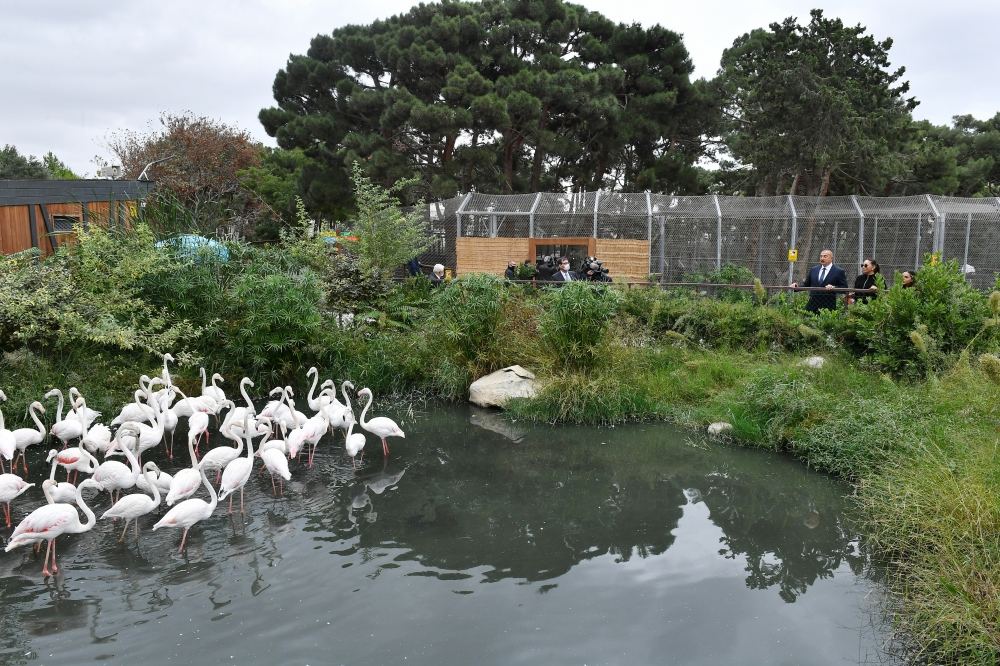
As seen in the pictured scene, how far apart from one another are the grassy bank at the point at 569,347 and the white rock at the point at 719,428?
0.07 meters

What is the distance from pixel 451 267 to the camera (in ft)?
53.3

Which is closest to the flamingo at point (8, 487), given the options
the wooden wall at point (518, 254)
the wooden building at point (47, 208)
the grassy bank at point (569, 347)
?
the grassy bank at point (569, 347)

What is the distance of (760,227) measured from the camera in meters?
14.6

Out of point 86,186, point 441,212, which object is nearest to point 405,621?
point 86,186

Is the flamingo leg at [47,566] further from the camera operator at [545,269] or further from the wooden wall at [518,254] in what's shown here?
the wooden wall at [518,254]

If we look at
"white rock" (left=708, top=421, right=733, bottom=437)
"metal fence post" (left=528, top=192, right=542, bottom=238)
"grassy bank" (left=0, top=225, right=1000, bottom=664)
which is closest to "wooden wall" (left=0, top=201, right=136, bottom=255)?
"grassy bank" (left=0, top=225, right=1000, bottom=664)

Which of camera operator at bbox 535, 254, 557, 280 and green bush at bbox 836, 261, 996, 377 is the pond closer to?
green bush at bbox 836, 261, 996, 377

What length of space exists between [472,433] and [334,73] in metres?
17.1

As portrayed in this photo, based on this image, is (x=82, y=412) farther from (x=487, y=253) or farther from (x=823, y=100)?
(x=823, y=100)

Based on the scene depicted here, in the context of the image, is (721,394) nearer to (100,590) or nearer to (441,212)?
(100,590)

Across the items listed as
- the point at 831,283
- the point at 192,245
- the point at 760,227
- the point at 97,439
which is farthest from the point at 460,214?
the point at 97,439

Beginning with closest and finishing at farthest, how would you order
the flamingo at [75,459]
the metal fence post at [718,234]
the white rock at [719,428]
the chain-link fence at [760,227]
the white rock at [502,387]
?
the flamingo at [75,459], the white rock at [719,428], the white rock at [502,387], the chain-link fence at [760,227], the metal fence post at [718,234]

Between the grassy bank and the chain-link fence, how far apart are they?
4.12 meters

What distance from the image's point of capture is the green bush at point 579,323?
8.48m
